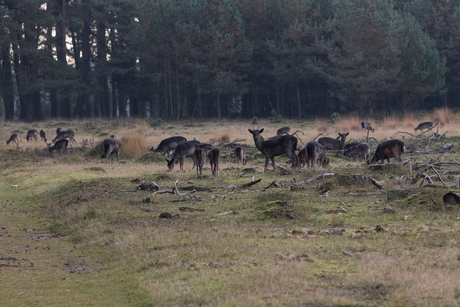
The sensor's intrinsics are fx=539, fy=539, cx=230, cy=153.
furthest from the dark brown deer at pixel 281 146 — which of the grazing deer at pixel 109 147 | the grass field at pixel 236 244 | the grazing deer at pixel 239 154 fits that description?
the grazing deer at pixel 109 147

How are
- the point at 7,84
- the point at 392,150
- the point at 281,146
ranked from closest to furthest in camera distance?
the point at 392,150
the point at 281,146
the point at 7,84

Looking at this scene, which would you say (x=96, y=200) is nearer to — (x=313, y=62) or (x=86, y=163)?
(x=86, y=163)

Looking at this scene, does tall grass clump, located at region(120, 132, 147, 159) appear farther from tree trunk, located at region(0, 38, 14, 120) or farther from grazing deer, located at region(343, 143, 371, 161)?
tree trunk, located at region(0, 38, 14, 120)

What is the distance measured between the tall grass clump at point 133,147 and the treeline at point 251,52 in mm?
29362

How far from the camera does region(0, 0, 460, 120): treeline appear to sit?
5444 cm

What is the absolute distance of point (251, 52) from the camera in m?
60.3

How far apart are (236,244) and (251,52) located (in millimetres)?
52865

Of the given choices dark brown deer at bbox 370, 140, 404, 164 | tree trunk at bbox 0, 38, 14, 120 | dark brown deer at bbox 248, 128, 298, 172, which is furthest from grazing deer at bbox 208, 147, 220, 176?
tree trunk at bbox 0, 38, 14, 120

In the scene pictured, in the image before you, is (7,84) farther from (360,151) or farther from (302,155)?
(302,155)

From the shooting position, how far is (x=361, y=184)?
1464 centimetres

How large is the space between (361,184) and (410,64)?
43298 millimetres

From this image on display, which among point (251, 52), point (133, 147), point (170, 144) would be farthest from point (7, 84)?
point (170, 144)

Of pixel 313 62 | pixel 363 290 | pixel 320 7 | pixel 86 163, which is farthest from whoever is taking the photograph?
pixel 320 7

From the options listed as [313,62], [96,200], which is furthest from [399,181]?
[313,62]
